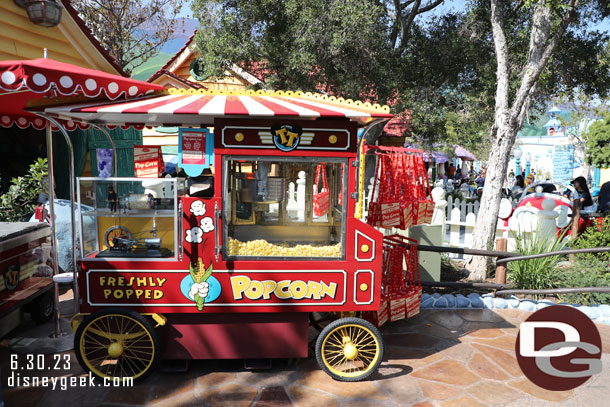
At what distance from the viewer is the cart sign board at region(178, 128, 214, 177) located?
394 cm

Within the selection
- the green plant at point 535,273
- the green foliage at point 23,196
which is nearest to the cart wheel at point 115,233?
the green foliage at point 23,196

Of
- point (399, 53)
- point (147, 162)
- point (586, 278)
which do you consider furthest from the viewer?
point (399, 53)

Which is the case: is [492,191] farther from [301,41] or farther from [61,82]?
[61,82]

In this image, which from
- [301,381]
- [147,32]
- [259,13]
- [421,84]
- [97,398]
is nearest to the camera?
[97,398]

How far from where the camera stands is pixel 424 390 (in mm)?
4141

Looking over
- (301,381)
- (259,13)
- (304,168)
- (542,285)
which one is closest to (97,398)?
(301,381)

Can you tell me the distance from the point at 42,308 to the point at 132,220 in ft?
7.55

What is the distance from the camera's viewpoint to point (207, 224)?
13.1ft

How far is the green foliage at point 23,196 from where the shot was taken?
7.12m

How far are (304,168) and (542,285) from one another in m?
→ 4.68

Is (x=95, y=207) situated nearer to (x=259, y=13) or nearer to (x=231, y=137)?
(x=231, y=137)

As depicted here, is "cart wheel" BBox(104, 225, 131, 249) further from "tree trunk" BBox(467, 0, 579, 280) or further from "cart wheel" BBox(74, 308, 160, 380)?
"tree trunk" BBox(467, 0, 579, 280)

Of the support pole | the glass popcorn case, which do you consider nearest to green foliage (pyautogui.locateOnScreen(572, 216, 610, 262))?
the support pole
